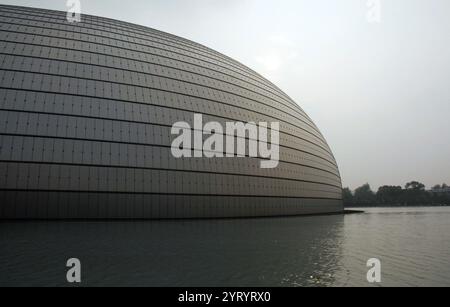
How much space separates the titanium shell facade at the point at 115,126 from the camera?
1969cm

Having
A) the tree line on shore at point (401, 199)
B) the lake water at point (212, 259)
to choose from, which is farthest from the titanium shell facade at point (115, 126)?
the tree line on shore at point (401, 199)

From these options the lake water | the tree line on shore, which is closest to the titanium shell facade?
the lake water

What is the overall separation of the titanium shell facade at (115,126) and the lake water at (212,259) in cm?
534

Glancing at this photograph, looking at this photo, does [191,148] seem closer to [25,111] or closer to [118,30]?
[25,111]

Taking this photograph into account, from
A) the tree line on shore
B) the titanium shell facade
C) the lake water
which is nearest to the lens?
the lake water

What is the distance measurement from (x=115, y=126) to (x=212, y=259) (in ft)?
47.6

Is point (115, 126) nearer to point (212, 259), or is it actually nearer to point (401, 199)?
point (212, 259)

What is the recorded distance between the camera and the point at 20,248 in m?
10.8

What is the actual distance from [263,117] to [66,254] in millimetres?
22456

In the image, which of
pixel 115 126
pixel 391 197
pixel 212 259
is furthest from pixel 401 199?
pixel 212 259

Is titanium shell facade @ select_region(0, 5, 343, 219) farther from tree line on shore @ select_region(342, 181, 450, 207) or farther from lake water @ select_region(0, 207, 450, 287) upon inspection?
tree line on shore @ select_region(342, 181, 450, 207)

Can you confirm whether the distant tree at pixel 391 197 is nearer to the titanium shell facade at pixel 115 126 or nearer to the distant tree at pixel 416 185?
the distant tree at pixel 416 185

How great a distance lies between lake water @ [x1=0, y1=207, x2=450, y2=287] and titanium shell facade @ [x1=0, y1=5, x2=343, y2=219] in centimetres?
534

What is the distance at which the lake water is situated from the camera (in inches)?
294
